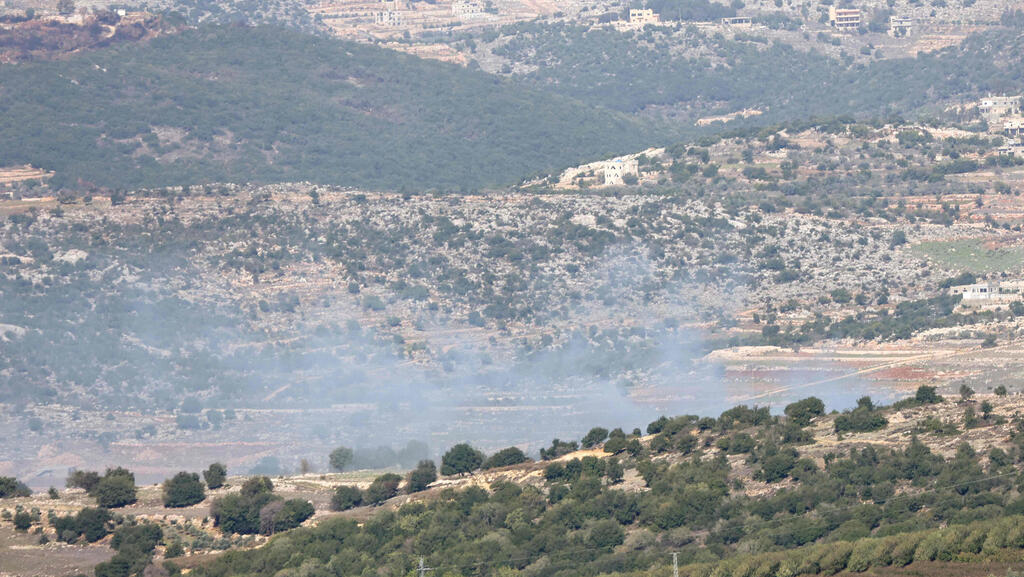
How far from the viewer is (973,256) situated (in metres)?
132

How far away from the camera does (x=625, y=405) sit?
363ft

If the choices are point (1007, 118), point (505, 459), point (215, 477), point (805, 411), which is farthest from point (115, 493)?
point (1007, 118)

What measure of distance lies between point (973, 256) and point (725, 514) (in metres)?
65.9

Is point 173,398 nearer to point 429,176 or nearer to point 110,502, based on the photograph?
point 110,502

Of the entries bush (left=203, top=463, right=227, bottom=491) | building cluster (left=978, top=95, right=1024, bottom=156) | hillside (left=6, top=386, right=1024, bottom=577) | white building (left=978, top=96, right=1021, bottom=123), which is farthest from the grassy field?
bush (left=203, top=463, right=227, bottom=491)

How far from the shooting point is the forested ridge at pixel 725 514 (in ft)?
204

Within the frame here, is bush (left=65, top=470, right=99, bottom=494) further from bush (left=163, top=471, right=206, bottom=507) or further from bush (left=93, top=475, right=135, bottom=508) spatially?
bush (left=163, top=471, right=206, bottom=507)

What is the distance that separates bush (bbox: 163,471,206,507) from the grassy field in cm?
6110

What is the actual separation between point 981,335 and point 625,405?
17.9 metres

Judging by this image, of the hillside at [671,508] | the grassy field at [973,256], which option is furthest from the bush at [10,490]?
the grassy field at [973,256]

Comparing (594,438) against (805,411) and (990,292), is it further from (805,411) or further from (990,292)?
(990,292)

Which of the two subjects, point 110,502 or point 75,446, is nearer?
point 110,502

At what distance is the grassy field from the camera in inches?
5089

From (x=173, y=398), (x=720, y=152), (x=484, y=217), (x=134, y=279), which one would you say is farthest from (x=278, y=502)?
(x=720, y=152)
